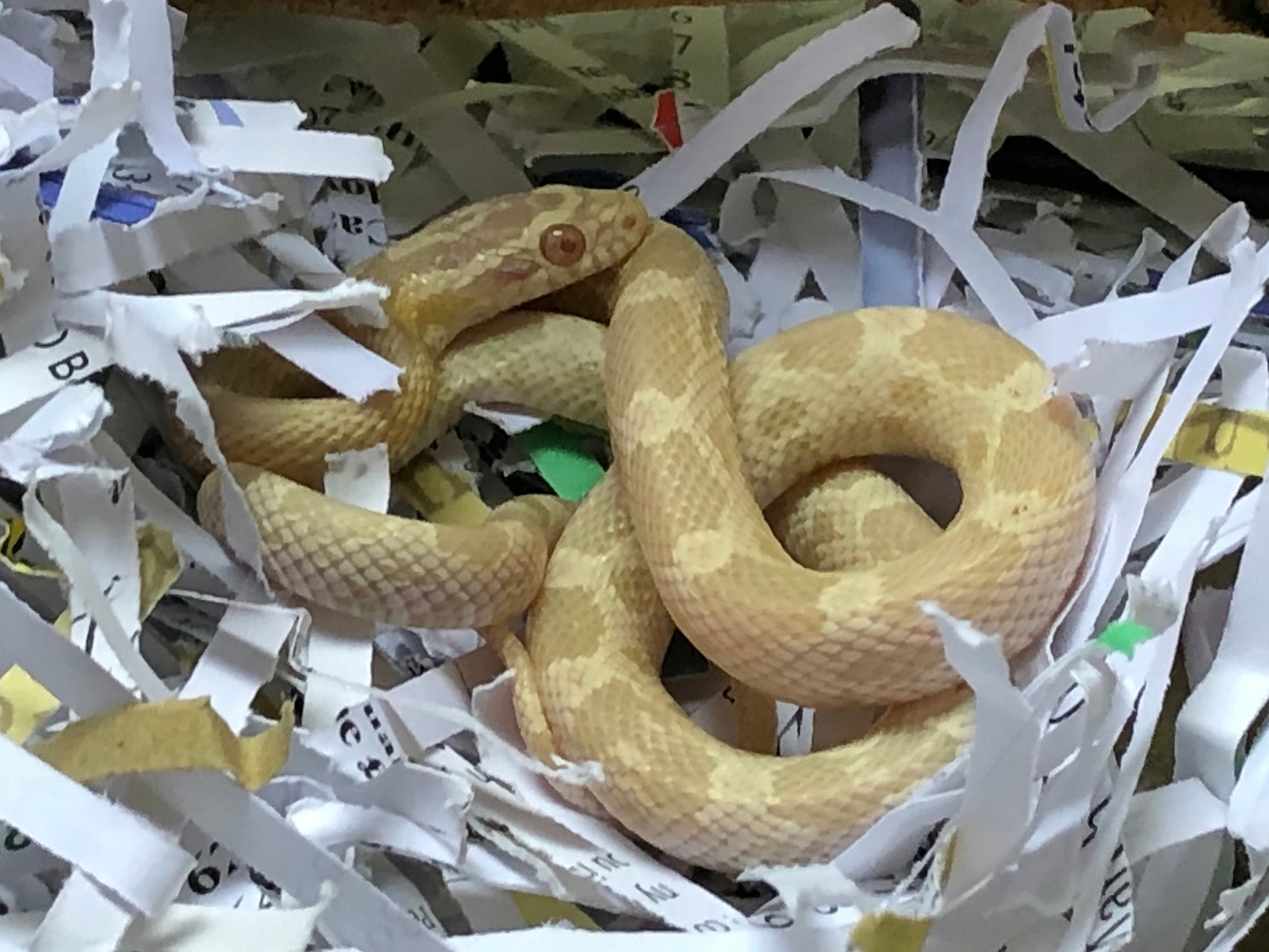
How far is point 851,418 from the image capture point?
3.25 feet

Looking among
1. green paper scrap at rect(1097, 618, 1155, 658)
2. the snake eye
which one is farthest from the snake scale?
green paper scrap at rect(1097, 618, 1155, 658)

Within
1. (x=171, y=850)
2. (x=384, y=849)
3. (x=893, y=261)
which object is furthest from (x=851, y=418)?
(x=171, y=850)

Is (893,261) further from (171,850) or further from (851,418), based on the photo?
(171,850)

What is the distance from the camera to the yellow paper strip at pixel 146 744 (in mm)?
733

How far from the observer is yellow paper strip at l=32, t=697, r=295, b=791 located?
733mm

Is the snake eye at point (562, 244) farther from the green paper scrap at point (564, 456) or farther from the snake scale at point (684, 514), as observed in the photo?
the green paper scrap at point (564, 456)

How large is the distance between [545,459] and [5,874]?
496mm

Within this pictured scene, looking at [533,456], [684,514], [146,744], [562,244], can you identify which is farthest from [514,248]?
[146,744]

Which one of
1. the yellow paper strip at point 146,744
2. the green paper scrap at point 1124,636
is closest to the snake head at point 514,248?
the yellow paper strip at point 146,744

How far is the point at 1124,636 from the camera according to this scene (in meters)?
0.70

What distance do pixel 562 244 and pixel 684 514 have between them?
267 mm

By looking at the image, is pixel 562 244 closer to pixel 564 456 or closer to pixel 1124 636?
A: pixel 564 456

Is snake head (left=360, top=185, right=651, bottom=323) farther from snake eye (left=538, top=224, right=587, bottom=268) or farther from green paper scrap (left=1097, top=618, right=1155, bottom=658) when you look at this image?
green paper scrap (left=1097, top=618, right=1155, bottom=658)

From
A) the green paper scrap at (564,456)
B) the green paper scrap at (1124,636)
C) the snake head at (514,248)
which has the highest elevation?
the snake head at (514,248)
